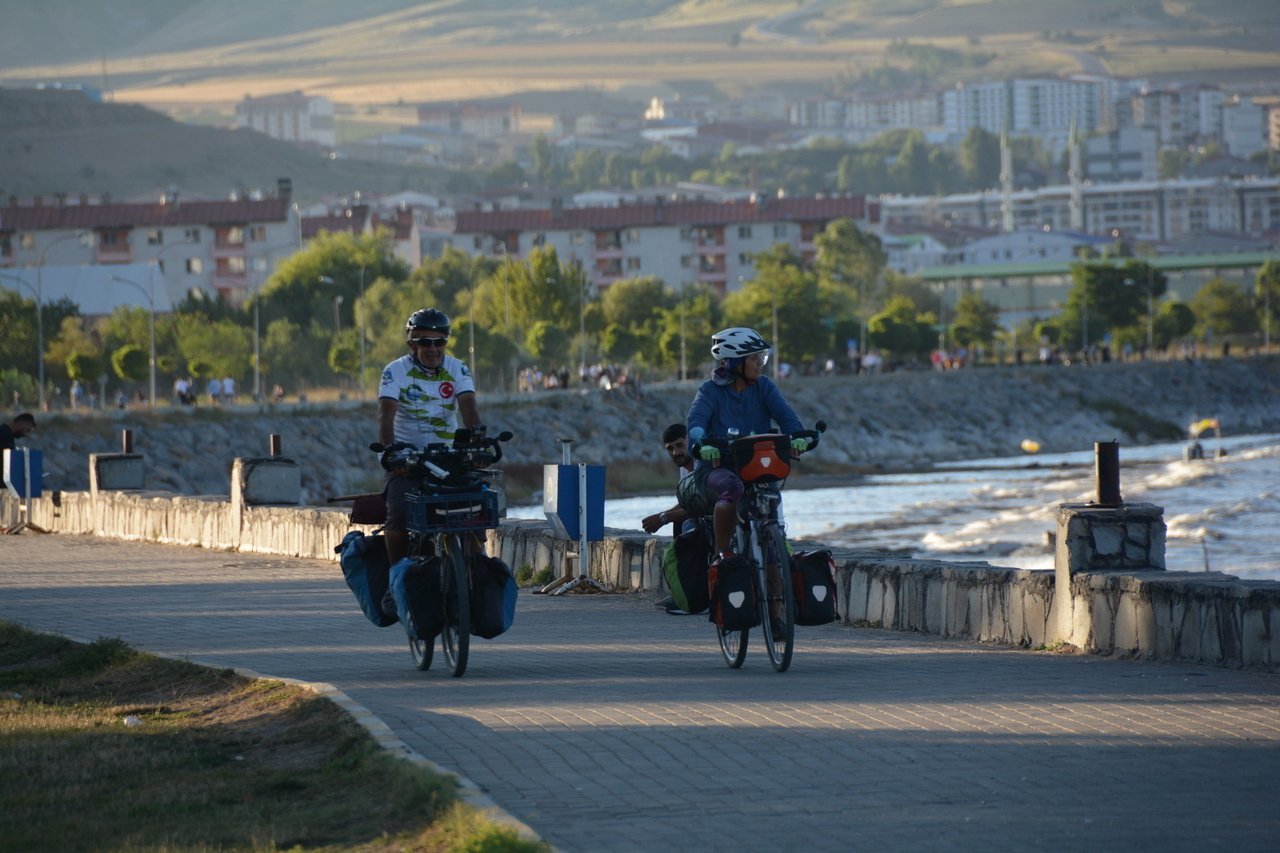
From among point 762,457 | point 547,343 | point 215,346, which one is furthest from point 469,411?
point 547,343

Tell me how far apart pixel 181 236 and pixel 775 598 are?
133480mm

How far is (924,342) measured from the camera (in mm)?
120750

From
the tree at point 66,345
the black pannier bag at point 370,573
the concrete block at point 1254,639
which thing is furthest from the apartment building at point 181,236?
the concrete block at point 1254,639

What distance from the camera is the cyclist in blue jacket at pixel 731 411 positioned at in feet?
34.0

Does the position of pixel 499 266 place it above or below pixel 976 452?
above

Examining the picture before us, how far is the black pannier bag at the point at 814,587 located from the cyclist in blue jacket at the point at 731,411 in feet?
1.24

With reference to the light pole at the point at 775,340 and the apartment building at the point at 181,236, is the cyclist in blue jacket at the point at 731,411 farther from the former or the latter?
the apartment building at the point at 181,236

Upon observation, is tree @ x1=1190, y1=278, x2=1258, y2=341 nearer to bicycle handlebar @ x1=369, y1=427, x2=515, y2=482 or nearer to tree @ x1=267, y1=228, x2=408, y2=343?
tree @ x1=267, y1=228, x2=408, y2=343

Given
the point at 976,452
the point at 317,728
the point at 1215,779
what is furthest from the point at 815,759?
the point at 976,452

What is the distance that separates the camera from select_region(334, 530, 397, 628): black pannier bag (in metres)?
11.1

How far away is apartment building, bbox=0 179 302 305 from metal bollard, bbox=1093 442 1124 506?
12942 cm

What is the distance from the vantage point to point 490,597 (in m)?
10.5

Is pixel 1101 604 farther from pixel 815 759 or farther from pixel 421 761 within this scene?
pixel 421 761

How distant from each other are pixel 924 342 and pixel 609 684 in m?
112
